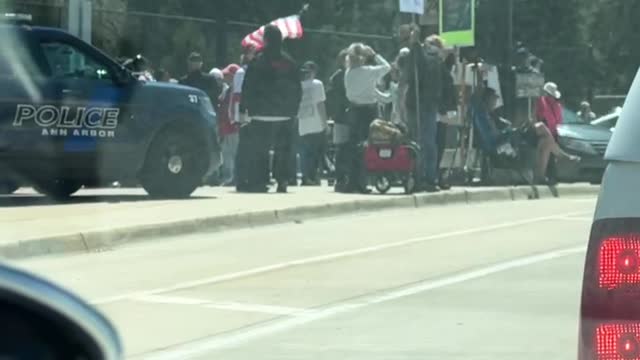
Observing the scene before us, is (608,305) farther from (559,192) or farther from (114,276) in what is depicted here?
(559,192)

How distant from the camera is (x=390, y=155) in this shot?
1767 cm

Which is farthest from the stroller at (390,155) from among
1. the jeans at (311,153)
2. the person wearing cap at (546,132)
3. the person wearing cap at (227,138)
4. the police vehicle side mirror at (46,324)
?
the police vehicle side mirror at (46,324)

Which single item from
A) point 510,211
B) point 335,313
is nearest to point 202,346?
point 335,313

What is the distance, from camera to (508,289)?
10344mm

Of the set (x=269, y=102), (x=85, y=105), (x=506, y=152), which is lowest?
(x=506, y=152)

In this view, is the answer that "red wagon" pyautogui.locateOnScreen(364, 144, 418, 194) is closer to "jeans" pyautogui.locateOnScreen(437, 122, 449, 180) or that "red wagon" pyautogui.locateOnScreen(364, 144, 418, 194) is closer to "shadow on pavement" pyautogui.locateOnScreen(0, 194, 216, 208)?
"jeans" pyautogui.locateOnScreen(437, 122, 449, 180)

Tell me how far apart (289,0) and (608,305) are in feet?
124

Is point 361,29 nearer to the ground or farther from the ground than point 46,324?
nearer to the ground

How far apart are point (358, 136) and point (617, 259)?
14928mm

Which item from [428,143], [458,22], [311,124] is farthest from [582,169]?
[428,143]

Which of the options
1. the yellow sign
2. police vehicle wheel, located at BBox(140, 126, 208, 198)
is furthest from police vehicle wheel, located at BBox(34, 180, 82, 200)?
the yellow sign

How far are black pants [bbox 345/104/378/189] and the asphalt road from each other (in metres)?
2.78

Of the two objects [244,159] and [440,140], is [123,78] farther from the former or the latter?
[440,140]

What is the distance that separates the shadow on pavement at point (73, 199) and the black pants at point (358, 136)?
209 cm
